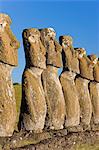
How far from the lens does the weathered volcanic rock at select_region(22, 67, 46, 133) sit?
688 inches

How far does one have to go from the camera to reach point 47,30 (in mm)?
19938

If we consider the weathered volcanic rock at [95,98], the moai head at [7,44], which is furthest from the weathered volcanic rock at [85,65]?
the moai head at [7,44]

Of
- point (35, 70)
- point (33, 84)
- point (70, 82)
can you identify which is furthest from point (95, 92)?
point (33, 84)

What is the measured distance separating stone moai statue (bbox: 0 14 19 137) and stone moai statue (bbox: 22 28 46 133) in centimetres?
173

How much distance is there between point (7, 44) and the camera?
1606 centimetres

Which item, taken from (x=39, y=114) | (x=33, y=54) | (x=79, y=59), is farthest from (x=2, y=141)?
(x=79, y=59)

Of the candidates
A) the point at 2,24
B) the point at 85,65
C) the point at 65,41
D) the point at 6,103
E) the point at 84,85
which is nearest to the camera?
the point at 6,103

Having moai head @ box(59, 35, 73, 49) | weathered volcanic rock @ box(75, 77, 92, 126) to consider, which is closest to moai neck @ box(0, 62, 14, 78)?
moai head @ box(59, 35, 73, 49)

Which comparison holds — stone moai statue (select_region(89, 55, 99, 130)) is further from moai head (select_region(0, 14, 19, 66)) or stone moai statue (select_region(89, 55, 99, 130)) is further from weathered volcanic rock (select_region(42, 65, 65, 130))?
moai head (select_region(0, 14, 19, 66))

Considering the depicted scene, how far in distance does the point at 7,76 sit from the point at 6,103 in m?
0.91

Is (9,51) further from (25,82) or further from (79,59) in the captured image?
(79,59)

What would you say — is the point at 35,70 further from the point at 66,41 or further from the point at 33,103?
Result: the point at 66,41

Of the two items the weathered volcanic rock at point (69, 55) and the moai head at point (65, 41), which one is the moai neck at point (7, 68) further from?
the moai head at point (65, 41)

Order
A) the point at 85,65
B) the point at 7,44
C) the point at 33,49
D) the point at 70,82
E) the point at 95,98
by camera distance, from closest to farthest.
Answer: the point at 7,44, the point at 33,49, the point at 70,82, the point at 85,65, the point at 95,98
